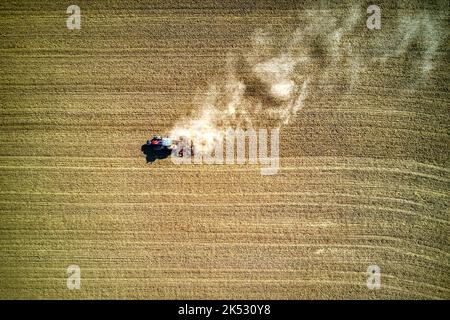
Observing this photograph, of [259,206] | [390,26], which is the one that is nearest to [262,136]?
A: [259,206]

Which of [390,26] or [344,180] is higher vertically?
[390,26]

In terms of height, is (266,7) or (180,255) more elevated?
(266,7)

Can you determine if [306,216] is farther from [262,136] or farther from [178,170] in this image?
[178,170]

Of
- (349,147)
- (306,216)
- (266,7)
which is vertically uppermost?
(266,7)

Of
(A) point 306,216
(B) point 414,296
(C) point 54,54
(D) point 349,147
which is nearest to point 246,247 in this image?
(A) point 306,216

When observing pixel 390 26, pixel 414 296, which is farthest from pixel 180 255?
pixel 390 26

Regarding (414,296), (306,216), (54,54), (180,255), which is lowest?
(414,296)

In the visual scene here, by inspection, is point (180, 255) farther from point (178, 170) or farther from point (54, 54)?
point (54, 54)
